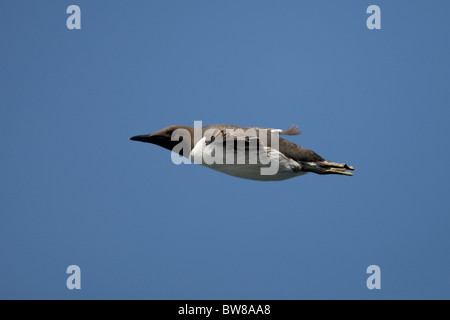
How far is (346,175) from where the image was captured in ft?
41.0

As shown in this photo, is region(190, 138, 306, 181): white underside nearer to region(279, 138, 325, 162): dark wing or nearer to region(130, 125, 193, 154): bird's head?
region(279, 138, 325, 162): dark wing

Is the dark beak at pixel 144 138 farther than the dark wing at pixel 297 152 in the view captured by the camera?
Yes

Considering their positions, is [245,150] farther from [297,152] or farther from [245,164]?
[297,152]

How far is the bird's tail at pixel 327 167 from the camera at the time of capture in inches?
491

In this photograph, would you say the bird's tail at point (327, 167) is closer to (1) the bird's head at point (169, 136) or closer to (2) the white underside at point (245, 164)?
(2) the white underside at point (245, 164)

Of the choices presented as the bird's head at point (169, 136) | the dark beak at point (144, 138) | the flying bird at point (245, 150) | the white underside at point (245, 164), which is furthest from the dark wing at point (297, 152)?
the dark beak at point (144, 138)

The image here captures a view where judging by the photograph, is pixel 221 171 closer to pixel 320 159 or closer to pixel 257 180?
pixel 257 180

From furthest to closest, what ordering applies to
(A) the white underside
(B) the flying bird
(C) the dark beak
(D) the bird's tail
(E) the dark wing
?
(C) the dark beak < (D) the bird's tail < (E) the dark wing < (A) the white underside < (B) the flying bird

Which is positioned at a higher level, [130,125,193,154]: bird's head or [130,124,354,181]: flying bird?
[130,125,193,154]: bird's head

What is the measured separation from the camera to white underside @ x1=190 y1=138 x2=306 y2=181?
1200 cm

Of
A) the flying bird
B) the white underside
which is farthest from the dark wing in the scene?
the white underside

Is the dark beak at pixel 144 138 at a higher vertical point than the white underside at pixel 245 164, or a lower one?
higher
